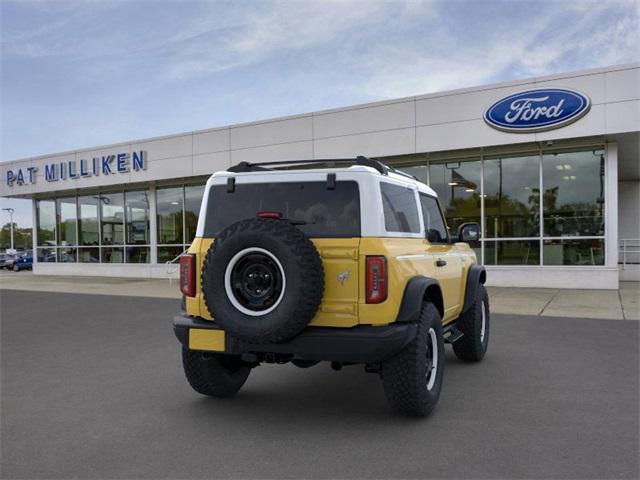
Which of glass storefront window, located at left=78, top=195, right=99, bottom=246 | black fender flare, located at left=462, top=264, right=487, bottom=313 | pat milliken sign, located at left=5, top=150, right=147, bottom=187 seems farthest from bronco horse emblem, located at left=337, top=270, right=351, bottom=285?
glass storefront window, located at left=78, top=195, right=99, bottom=246

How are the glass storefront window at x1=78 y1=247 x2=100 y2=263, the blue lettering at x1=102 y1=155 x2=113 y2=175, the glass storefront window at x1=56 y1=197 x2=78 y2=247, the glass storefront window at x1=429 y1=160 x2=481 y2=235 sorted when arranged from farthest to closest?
1. the glass storefront window at x1=56 y1=197 x2=78 y2=247
2. the glass storefront window at x1=78 y1=247 x2=100 y2=263
3. the blue lettering at x1=102 y1=155 x2=113 y2=175
4. the glass storefront window at x1=429 y1=160 x2=481 y2=235

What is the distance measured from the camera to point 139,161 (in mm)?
21266

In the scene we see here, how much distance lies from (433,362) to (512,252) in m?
11.7

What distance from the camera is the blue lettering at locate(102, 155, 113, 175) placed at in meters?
22.3

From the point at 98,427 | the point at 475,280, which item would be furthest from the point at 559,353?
the point at 98,427

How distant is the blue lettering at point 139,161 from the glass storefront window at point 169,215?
1317mm

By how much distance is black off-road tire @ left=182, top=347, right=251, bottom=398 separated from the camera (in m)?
4.66

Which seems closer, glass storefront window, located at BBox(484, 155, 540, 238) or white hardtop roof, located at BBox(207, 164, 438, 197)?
white hardtop roof, located at BBox(207, 164, 438, 197)

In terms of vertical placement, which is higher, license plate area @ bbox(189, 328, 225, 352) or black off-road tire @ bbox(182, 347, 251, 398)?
license plate area @ bbox(189, 328, 225, 352)

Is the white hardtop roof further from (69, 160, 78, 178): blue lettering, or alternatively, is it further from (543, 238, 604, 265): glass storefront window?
(69, 160, 78, 178): blue lettering

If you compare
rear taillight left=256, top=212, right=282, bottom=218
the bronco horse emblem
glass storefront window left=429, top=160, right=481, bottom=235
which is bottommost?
the bronco horse emblem

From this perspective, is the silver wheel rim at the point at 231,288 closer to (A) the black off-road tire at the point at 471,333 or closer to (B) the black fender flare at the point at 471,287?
(B) the black fender flare at the point at 471,287

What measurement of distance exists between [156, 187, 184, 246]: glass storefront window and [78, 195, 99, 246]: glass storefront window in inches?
159

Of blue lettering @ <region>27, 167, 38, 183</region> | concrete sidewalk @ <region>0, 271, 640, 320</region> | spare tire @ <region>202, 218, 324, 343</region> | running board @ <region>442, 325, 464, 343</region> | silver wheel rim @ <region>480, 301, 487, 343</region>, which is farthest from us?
blue lettering @ <region>27, 167, 38, 183</region>
